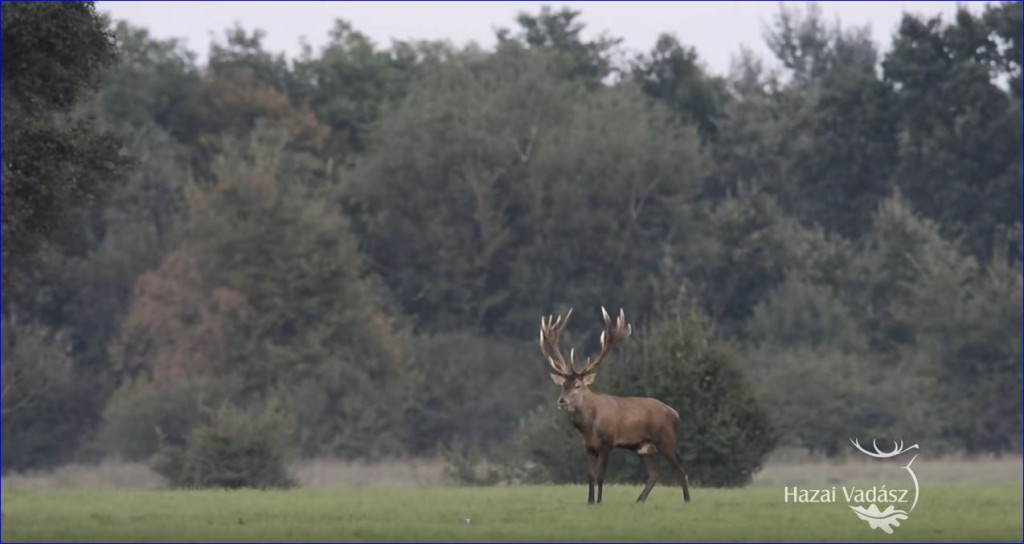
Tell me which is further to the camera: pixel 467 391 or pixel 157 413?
pixel 467 391

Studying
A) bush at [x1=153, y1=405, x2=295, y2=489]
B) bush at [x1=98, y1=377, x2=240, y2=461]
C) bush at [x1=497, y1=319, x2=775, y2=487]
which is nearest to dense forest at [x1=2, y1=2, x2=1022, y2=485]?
bush at [x1=98, y1=377, x2=240, y2=461]

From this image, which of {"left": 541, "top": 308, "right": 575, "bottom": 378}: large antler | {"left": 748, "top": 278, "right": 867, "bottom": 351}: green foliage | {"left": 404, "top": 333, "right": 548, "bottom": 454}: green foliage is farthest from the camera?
{"left": 404, "top": 333, "right": 548, "bottom": 454}: green foliage

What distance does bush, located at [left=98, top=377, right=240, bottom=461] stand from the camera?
187 ft

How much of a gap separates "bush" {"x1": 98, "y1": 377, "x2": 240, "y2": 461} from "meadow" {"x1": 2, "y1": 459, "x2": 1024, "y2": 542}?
33982 millimetres

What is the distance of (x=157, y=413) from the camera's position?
5738 cm

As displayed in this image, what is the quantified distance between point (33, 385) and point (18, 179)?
40.3 m

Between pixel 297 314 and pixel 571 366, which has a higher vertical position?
pixel 297 314

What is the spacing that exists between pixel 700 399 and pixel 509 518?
10.4 metres

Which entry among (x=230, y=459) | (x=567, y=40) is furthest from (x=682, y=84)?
(x=230, y=459)

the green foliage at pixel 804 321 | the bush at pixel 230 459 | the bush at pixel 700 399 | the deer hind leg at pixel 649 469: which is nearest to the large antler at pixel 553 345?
the deer hind leg at pixel 649 469

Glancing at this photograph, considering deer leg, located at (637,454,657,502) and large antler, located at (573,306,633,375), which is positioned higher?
large antler, located at (573,306,633,375)

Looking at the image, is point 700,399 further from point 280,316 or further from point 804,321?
point 804,321

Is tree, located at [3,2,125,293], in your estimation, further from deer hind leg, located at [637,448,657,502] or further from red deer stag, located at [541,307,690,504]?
deer hind leg, located at [637,448,657,502]

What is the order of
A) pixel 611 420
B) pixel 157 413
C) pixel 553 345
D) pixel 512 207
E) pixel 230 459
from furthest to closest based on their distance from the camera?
pixel 512 207
pixel 157 413
pixel 230 459
pixel 553 345
pixel 611 420
